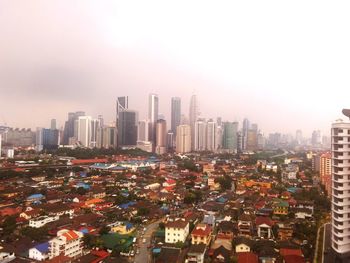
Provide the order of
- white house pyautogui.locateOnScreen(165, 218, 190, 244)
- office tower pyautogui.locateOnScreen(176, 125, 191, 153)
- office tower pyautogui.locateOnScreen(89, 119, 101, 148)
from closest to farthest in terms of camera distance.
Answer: white house pyautogui.locateOnScreen(165, 218, 190, 244), office tower pyautogui.locateOnScreen(176, 125, 191, 153), office tower pyautogui.locateOnScreen(89, 119, 101, 148)

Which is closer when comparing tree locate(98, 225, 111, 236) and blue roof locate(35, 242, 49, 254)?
blue roof locate(35, 242, 49, 254)

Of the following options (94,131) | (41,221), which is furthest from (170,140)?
(41,221)

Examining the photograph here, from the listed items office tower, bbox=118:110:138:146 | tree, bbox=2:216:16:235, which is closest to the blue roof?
Answer: tree, bbox=2:216:16:235

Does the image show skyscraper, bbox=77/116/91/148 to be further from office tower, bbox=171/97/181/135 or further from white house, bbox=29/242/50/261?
white house, bbox=29/242/50/261

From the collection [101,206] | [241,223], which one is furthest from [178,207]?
[241,223]

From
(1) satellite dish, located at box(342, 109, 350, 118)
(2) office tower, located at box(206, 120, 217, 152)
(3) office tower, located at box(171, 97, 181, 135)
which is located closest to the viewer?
(1) satellite dish, located at box(342, 109, 350, 118)
